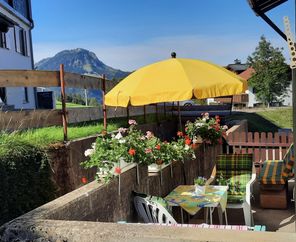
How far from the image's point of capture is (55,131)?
19.9 ft

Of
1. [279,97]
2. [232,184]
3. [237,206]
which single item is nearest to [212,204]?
[237,206]

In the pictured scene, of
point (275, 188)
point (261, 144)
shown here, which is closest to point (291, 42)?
point (275, 188)

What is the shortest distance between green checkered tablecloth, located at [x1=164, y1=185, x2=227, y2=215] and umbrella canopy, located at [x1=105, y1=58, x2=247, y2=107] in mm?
1238

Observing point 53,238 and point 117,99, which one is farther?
point 117,99

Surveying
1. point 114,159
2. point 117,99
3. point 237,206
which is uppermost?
point 117,99

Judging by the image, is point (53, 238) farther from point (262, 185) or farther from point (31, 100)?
point (31, 100)

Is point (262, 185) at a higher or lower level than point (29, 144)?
lower

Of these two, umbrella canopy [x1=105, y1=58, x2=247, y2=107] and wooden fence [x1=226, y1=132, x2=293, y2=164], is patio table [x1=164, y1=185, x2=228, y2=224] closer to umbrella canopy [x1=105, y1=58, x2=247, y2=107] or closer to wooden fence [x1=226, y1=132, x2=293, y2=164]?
umbrella canopy [x1=105, y1=58, x2=247, y2=107]

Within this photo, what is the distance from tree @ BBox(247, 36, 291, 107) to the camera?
1897 inches

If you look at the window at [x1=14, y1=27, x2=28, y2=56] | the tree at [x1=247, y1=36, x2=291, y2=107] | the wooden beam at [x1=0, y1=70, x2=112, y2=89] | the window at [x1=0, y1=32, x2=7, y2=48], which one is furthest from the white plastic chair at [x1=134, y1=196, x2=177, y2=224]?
the tree at [x1=247, y1=36, x2=291, y2=107]

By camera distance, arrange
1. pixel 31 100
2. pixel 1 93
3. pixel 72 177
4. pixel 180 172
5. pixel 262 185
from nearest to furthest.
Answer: pixel 72 177
pixel 180 172
pixel 262 185
pixel 1 93
pixel 31 100

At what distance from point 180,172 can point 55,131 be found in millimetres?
1973

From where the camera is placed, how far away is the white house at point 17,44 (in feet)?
59.8

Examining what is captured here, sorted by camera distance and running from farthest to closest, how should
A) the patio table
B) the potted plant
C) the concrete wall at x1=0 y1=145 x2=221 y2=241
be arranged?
the potted plant
the patio table
the concrete wall at x1=0 y1=145 x2=221 y2=241
